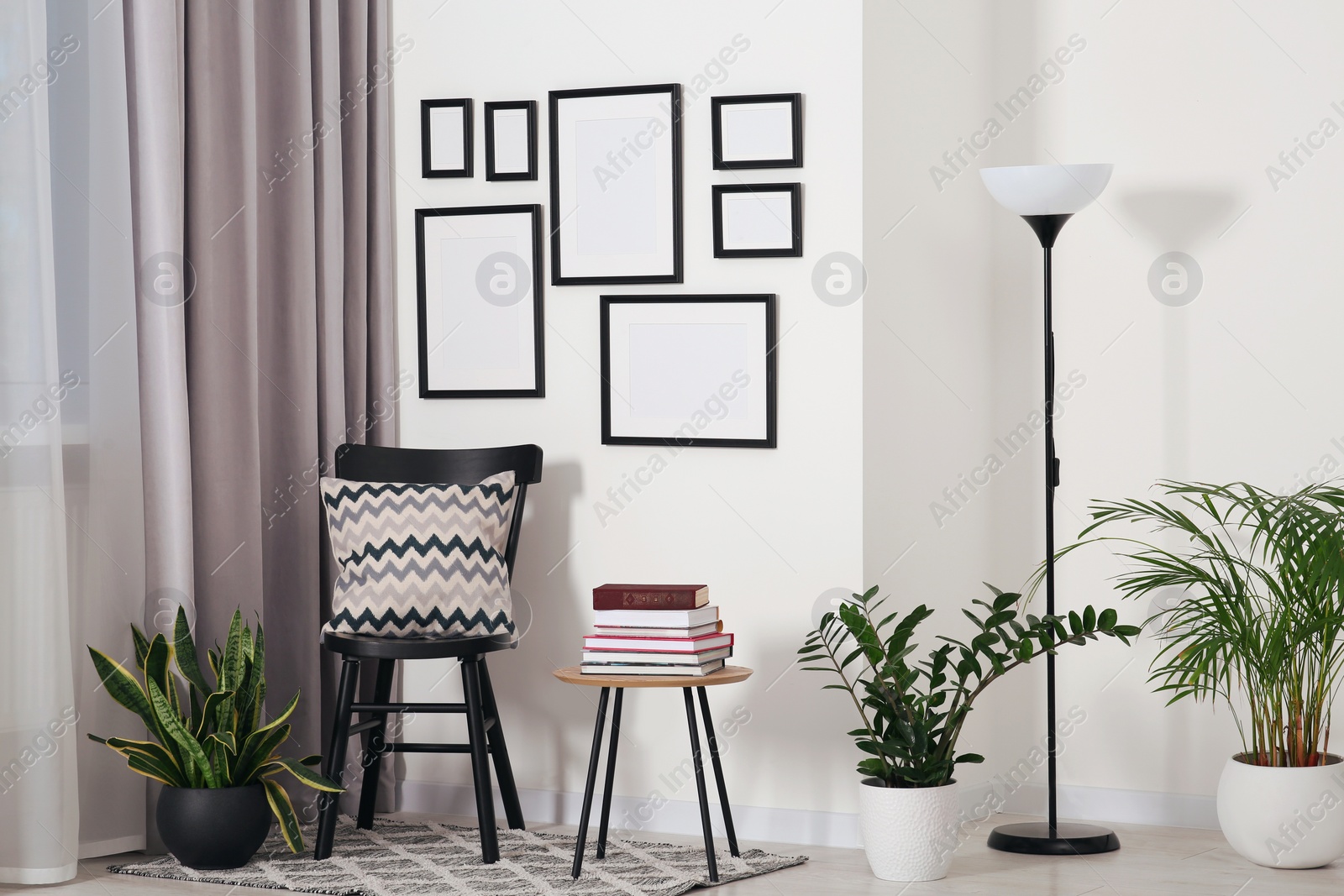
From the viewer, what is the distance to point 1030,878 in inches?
130

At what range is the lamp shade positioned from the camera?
3457mm

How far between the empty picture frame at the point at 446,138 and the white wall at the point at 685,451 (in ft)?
0.11

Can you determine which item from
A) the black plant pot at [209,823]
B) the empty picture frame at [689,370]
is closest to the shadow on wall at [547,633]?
the empty picture frame at [689,370]

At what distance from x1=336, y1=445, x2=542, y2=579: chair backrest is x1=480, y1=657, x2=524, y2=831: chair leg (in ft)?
0.99

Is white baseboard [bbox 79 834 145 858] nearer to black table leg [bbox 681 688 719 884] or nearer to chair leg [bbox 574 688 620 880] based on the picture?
chair leg [bbox 574 688 620 880]

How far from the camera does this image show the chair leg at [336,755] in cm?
344

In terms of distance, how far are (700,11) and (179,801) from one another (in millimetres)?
2195

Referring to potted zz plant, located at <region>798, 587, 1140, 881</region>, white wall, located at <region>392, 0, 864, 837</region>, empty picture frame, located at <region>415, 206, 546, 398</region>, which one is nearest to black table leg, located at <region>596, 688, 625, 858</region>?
white wall, located at <region>392, 0, 864, 837</region>

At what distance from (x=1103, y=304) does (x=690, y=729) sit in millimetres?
1613

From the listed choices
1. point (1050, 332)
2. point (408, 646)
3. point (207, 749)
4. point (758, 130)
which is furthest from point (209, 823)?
point (1050, 332)

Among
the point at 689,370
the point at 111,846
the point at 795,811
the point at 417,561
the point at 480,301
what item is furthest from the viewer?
the point at 480,301

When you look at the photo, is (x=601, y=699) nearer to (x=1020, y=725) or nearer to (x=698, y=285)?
→ (x=698, y=285)

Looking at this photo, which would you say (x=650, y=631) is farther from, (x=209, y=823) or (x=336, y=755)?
(x=209, y=823)

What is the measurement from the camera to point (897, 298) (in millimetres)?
3727
